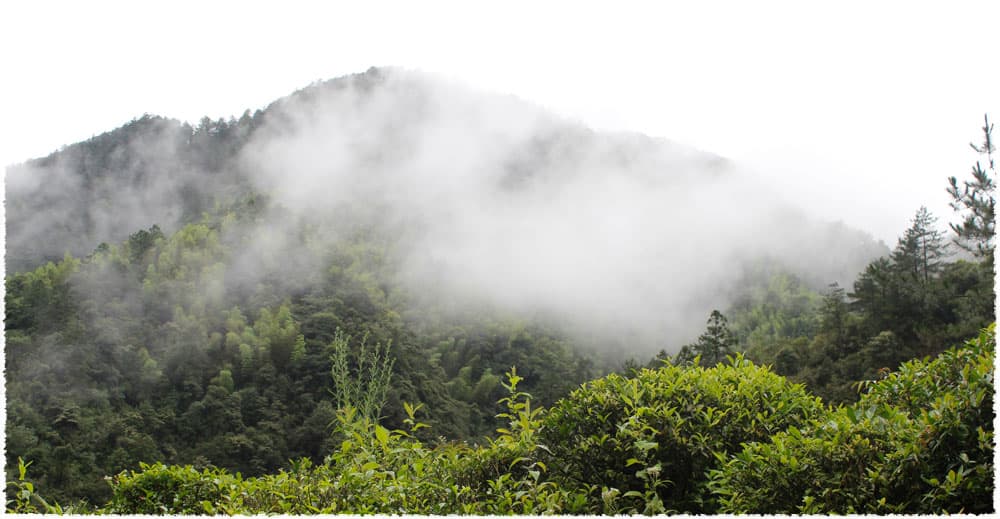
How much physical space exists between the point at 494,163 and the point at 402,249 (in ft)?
55.3

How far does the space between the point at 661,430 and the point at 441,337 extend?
943 inches

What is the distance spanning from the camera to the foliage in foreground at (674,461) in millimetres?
1300

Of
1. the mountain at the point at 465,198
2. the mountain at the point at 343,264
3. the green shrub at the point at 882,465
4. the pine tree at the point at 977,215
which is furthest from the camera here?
the mountain at the point at 465,198

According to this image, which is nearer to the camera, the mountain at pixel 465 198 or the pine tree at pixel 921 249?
the pine tree at pixel 921 249

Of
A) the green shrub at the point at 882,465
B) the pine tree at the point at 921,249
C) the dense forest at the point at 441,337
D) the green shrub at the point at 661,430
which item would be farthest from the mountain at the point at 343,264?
the pine tree at the point at 921,249

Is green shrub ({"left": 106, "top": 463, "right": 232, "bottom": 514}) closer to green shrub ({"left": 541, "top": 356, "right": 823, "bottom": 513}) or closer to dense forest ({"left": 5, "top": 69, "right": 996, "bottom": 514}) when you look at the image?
dense forest ({"left": 5, "top": 69, "right": 996, "bottom": 514})

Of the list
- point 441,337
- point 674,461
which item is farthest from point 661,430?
point 441,337

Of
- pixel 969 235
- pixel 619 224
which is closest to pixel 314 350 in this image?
pixel 969 235

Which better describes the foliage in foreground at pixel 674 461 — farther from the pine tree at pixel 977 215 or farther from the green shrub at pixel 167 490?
the pine tree at pixel 977 215

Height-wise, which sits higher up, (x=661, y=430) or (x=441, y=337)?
(x=661, y=430)

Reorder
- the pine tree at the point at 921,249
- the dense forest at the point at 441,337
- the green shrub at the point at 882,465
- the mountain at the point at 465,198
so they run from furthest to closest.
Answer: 1. the mountain at the point at 465,198
2. the pine tree at the point at 921,249
3. the dense forest at the point at 441,337
4. the green shrub at the point at 882,465

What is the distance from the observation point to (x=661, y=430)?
65.4 inches

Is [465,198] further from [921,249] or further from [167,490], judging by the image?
[167,490]

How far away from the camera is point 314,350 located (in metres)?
19.1
